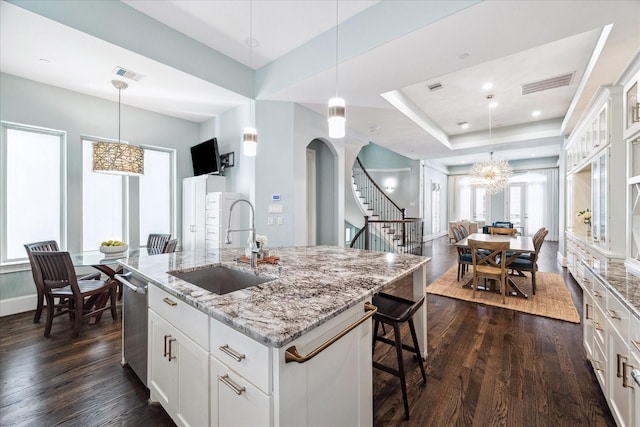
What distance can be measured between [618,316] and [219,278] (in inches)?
98.7

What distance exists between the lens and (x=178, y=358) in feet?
4.85

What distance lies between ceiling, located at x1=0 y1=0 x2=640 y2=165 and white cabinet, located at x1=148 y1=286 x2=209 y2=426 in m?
2.69

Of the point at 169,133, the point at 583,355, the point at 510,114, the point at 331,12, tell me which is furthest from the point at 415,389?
the point at 510,114

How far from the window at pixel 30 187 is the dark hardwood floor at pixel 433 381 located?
1.14m

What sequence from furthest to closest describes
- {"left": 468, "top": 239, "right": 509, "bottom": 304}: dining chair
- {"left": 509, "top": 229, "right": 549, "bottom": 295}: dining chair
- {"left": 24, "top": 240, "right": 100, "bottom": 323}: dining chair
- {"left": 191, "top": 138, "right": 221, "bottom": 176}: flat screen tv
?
{"left": 191, "top": 138, "right": 221, "bottom": 176}: flat screen tv < {"left": 509, "top": 229, "right": 549, "bottom": 295}: dining chair < {"left": 468, "top": 239, "right": 509, "bottom": 304}: dining chair < {"left": 24, "top": 240, "right": 100, "bottom": 323}: dining chair

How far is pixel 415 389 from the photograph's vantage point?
6.46 feet

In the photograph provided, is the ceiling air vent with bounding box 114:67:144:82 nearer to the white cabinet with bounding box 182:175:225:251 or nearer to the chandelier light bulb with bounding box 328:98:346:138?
the white cabinet with bounding box 182:175:225:251

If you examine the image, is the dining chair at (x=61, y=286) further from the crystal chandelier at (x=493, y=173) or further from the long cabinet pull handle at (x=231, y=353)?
the crystal chandelier at (x=493, y=173)

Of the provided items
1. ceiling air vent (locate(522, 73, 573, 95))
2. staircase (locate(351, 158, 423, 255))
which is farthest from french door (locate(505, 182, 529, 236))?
ceiling air vent (locate(522, 73, 573, 95))

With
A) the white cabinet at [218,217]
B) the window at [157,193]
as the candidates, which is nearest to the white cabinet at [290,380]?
the white cabinet at [218,217]

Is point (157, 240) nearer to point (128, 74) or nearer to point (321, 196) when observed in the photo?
point (128, 74)

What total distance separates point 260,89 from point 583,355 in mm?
4698

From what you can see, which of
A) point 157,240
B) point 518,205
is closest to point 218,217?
point 157,240

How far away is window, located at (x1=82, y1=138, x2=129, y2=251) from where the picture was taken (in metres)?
4.01
